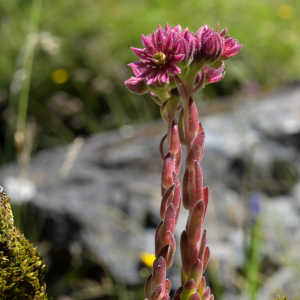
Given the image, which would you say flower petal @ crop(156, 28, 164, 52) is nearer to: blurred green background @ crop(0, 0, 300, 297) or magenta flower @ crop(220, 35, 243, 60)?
magenta flower @ crop(220, 35, 243, 60)

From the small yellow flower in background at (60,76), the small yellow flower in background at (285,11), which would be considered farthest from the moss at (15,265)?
the small yellow flower in background at (285,11)

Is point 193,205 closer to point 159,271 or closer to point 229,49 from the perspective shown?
point 159,271

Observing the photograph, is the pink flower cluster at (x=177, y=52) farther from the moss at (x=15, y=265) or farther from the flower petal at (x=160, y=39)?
the moss at (x=15, y=265)

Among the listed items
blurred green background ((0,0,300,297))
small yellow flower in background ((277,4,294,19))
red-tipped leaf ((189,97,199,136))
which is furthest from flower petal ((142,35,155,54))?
small yellow flower in background ((277,4,294,19))

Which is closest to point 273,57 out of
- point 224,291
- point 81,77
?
point 81,77

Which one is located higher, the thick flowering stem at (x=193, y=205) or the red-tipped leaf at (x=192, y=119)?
the red-tipped leaf at (x=192, y=119)

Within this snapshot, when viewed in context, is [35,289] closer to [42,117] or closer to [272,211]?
[272,211]
